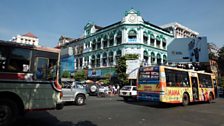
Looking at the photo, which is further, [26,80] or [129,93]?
[129,93]

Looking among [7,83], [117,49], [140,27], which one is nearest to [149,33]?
[140,27]

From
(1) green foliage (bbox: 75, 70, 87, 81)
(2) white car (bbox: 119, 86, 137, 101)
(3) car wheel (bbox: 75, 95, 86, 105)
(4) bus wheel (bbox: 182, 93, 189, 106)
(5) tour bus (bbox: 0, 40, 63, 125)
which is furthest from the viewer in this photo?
(1) green foliage (bbox: 75, 70, 87, 81)

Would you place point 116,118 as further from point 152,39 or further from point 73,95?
point 152,39

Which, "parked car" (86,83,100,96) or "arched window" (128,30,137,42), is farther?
"arched window" (128,30,137,42)

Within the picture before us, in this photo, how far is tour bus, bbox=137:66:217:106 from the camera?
43.3 feet

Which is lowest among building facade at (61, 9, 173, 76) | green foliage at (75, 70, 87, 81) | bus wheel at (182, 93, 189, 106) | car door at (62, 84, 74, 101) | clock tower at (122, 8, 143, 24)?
bus wheel at (182, 93, 189, 106)

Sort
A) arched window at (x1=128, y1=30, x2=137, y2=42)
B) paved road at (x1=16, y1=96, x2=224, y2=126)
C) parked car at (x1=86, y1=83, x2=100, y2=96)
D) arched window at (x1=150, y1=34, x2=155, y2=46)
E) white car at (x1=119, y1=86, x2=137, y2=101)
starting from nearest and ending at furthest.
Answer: paved road at (x1=16, y1=96, x2=224, y2=126) → white car at (x1=119, y1=86, x2=137, y2=101) → parked car at (x1=86, y1=83, x2=100, y2=96) → arched window at (x1=128, y1=30, x2=137, y2=42) → arched window at (x1=150, y1=34, x2=155, y2=46)

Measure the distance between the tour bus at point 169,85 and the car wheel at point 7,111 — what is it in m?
9.11

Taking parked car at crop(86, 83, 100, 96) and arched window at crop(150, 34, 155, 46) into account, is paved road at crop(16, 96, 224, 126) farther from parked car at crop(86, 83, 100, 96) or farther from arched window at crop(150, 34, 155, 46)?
arched window at crop(150, 34, 155, 46)

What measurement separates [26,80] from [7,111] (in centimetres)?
121

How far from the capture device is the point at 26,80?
23.2 ft

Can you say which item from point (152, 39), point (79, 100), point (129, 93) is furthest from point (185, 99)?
point (152, 39)

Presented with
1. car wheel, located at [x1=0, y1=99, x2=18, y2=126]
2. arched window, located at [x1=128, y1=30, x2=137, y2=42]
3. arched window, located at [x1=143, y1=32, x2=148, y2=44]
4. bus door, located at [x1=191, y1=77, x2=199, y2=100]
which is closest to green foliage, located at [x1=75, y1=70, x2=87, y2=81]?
arched window, located at [x1=128, y1=30, x2=137, y2=42]

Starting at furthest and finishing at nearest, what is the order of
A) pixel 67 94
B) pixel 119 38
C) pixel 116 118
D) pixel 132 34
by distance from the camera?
pixel 119 38 → pixel 132 34 → pixel 67 94 → pixel 116 118
